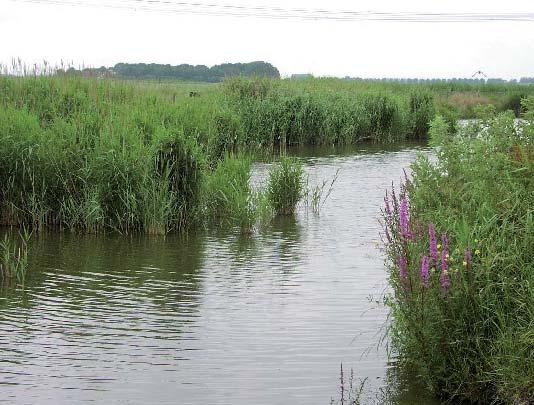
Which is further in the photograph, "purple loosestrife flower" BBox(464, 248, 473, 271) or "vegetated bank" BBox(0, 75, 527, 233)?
"vegetated bank" BBox(0, 75, 527, 233)

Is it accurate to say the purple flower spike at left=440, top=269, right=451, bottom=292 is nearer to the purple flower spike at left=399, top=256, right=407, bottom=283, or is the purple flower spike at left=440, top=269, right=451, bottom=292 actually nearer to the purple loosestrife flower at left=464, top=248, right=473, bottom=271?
the purple loosestrife flower at left=464, top=248, right=473, bottom=271

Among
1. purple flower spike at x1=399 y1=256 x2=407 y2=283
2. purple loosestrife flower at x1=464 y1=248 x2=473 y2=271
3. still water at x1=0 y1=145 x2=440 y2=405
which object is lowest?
still water at x1=0 y1=145 x2=440 y2=405

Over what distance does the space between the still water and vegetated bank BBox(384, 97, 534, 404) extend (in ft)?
1.64

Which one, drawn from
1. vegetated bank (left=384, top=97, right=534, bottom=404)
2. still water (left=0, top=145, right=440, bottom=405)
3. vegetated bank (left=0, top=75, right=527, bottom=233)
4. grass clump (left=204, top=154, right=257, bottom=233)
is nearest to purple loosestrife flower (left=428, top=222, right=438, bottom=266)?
vegetated bank (left=384, top=97, right=534, bottom=404)

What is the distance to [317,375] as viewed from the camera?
Answer: 277 inches

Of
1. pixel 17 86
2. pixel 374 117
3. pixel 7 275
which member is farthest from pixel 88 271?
pixel 374 117

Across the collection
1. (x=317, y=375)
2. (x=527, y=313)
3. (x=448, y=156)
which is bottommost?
(x=317, y=375)

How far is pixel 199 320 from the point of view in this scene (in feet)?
28.7

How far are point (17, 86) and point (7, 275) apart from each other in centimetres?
955

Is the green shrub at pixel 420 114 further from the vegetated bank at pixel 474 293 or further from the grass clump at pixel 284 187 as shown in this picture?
the vegetated bank at pixel 474 293

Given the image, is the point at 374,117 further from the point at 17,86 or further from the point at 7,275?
the point at 7,275

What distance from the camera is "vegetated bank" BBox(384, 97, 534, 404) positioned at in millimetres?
5887

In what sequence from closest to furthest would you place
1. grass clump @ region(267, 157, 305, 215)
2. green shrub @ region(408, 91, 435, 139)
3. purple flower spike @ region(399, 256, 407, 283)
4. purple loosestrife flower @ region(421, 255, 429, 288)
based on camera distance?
purple loosestrife flower @ region(421, 255, 429, 288) → purple flower spike @ region(399, 256, 407, 283) → grass clump @ region(267, 157, 305, 215) → green shrub @ region(408, 91, 435, 139)

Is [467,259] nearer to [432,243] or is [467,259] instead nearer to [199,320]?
[432,243]
